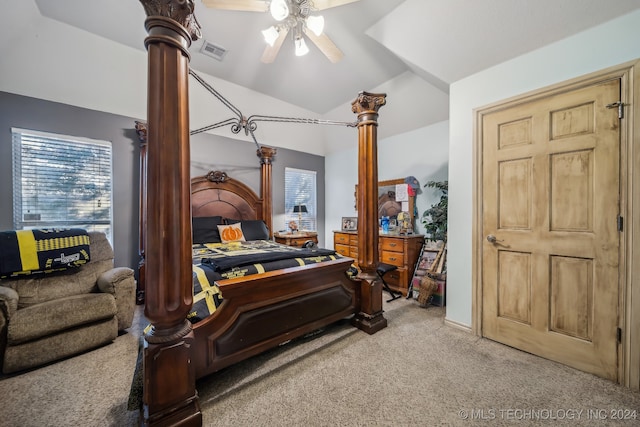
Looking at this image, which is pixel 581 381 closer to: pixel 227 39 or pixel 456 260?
pixel 456 260

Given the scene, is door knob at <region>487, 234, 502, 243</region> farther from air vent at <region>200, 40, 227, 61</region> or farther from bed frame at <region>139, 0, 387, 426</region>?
air vent at <region>200, 40, 227, 61</region>

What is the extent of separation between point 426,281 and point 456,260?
728mm

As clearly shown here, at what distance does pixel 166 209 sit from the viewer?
1196mm

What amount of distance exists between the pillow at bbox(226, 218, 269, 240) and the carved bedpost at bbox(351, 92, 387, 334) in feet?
6.54

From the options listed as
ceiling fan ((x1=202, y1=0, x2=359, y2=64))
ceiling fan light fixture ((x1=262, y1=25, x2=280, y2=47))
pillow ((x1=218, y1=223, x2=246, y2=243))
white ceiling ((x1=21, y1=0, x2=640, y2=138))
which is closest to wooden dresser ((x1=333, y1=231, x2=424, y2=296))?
white ceiling ((x1=21, y1=0, x2=640, y2=138))

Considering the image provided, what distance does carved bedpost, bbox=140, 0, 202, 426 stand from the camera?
1.19 m

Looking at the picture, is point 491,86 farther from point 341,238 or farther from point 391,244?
point 341,238

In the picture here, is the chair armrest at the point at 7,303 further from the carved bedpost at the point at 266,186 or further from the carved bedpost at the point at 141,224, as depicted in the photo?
the carved bedpost at the point at 266,186

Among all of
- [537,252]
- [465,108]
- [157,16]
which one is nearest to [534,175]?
[537,252]

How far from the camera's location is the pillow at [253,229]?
12.6 ft

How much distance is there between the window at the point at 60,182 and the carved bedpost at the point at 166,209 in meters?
2.69

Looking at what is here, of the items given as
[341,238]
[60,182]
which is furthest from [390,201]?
[60,182]

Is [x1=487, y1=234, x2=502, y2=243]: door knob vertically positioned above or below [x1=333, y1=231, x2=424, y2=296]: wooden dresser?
above

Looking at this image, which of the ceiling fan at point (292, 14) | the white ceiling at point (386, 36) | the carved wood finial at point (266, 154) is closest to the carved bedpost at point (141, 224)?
the white ceiling at point (386, 36)
